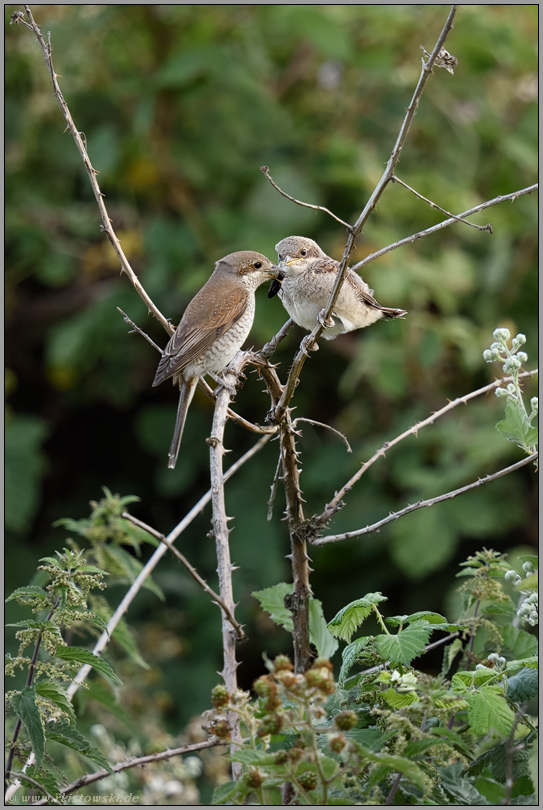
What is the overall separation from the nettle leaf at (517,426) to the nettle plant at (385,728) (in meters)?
0.29

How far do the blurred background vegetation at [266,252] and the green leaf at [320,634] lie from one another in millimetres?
2372

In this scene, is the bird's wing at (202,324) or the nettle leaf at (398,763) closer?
the nettle leaf at (398,763)

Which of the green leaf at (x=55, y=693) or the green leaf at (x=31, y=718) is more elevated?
the green leaf at (x=55, y=693)

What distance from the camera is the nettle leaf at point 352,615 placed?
1.52m

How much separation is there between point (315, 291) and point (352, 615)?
1640mm

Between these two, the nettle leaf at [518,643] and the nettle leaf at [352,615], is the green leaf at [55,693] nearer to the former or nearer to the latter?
the nettle leaf at [352,615]

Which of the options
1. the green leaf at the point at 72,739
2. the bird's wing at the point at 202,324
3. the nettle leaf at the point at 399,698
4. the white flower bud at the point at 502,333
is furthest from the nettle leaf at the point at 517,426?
the bird's wing at the point at 202,324

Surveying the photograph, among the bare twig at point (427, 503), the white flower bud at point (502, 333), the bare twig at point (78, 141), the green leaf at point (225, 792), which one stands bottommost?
the green leaf at point (225, 792)

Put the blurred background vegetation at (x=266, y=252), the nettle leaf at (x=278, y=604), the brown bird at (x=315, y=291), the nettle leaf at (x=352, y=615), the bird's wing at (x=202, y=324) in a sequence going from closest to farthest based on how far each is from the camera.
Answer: the nettle leaf at (x=352, y=615)
the nettle leaf at (x=278, y=604)
the brown bird at (x=315, y=291)
the bird's wing at (x=202, y=324)
the blurred background vegetation at (x=266, y=252)

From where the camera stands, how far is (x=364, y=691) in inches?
60.3

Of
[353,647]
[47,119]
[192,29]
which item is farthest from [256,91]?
[353,647]

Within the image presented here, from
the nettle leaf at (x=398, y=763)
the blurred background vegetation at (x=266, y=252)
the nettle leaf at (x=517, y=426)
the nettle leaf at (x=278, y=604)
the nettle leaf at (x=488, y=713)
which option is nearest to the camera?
the nettle leaf at (x=398, y=763)

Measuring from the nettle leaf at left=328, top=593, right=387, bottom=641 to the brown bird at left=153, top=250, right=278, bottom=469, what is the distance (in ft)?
5.06

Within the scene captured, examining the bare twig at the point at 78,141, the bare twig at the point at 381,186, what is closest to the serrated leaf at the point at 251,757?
the bare twig at the point at 381,186
